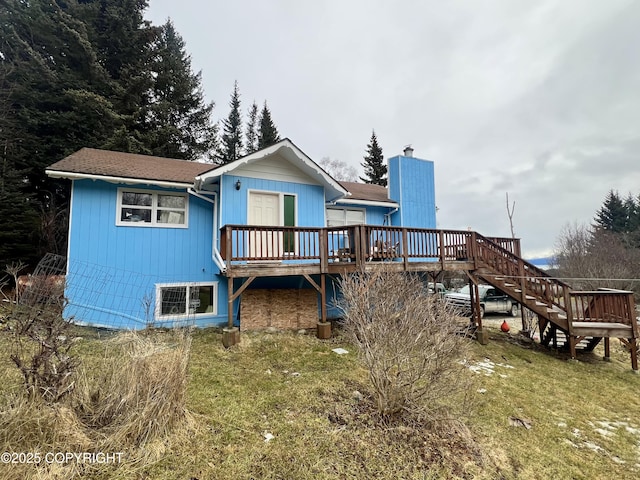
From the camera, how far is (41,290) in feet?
20.1

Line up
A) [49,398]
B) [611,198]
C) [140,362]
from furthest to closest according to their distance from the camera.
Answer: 1. [611,198]
2. [140,362]
3. [49,398]

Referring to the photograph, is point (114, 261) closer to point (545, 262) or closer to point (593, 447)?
point (593, 447)

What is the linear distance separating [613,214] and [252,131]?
43.0m

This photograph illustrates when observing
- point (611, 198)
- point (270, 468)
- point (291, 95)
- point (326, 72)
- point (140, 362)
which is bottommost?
point (270, 468)

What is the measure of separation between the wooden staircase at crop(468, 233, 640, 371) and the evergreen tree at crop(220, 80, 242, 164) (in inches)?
955

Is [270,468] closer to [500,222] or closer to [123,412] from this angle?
[123,412]

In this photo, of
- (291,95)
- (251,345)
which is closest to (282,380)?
(251,345)

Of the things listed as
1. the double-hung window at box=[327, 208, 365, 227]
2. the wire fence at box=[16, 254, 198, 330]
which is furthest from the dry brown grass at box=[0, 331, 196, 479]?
the double-hung window at box=[327, 208, 365, 227]

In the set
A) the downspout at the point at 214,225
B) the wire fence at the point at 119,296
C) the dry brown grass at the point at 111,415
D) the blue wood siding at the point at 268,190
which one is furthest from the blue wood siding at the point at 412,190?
the dry brown grass at the point at 111,415

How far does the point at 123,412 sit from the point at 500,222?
32340 mm

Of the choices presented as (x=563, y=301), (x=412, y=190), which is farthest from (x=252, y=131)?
(x=563, y=301)

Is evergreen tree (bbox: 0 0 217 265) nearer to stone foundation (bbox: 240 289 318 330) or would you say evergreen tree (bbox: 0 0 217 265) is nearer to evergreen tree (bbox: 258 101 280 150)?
stone foundation (bbox: 240 289 318 330)

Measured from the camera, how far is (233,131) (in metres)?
29.8

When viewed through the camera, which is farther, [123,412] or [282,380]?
[282,380]
